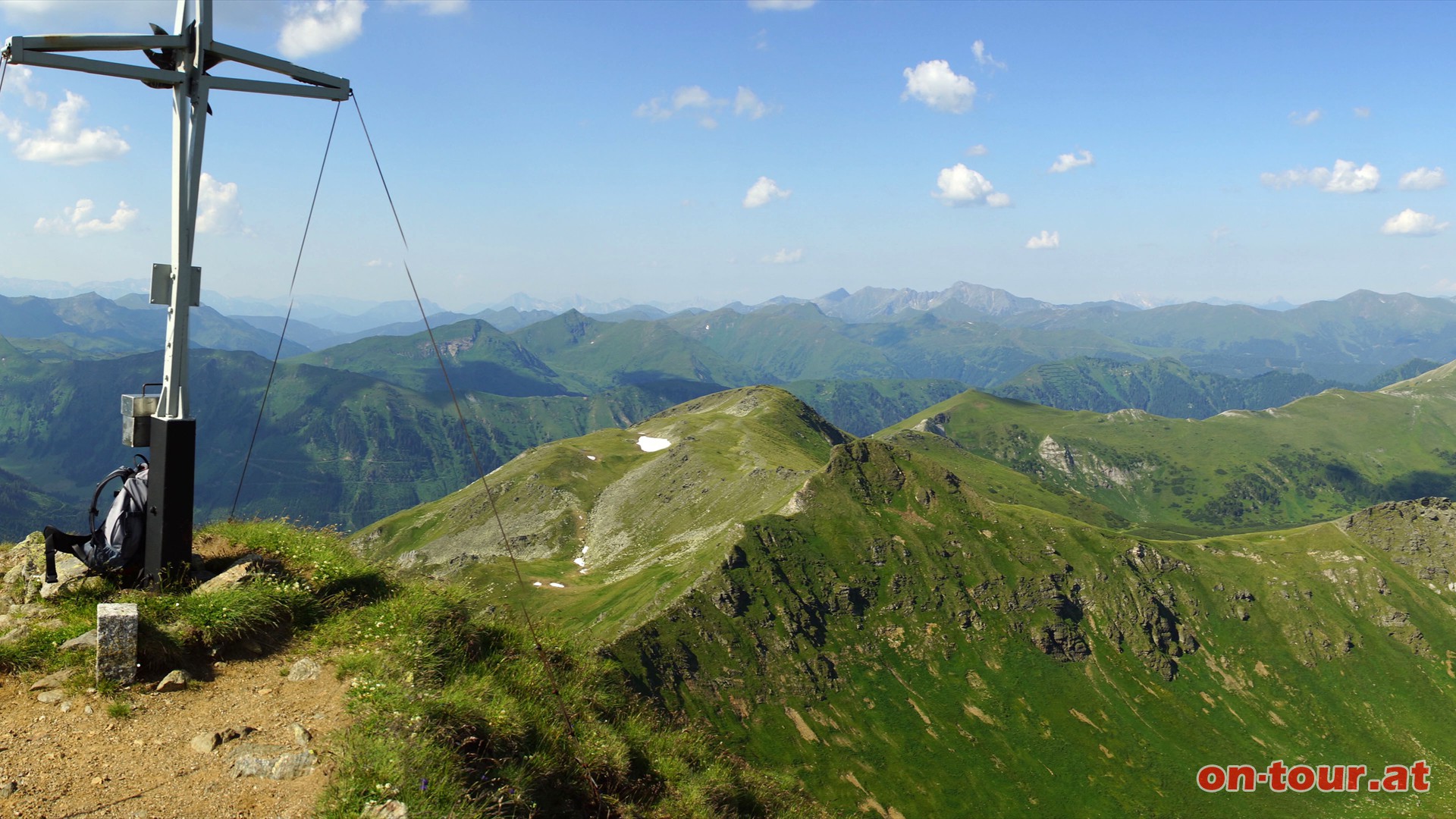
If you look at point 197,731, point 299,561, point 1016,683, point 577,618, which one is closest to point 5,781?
point 197,731

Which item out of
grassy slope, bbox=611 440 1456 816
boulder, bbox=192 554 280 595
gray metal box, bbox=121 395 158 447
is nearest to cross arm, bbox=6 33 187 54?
gray metal box, bbox=121 395 158 447

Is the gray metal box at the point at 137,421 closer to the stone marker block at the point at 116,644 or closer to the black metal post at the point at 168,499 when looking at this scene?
the black metal post at the point at 168,499

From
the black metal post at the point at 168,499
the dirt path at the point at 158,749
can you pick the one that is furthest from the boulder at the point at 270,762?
the black metal post at the point at 168,499

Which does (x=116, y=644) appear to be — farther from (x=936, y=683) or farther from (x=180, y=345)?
(x=936, y=683)

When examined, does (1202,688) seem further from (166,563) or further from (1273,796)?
(166,563)

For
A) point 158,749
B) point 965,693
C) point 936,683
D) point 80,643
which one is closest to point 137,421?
point 80,643

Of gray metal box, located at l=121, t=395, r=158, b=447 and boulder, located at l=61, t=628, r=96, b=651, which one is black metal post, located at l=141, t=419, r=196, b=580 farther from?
boulder, located at l=61, t=628, r=96, b=651

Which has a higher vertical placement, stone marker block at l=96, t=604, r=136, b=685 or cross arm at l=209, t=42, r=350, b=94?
cross arm at l=209, t=42, r=350, b=94
